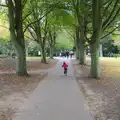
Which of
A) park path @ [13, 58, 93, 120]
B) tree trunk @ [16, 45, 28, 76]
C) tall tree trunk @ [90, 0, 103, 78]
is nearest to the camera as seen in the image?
park path @ [13, 58, 93, 120]

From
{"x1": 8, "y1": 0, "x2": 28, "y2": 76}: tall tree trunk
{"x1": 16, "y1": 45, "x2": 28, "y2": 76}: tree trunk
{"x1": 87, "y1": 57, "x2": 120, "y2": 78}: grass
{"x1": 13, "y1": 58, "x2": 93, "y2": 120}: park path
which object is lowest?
{"x1": 87, "y1": 57, "x2": 120, "y2": 78}: grass

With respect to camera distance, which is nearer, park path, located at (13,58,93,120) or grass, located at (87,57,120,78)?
park path, located at (13,58,93,120)

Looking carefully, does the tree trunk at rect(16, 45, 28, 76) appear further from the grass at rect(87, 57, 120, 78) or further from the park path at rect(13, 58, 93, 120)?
the park path at rect(13, 58, 93, 120)

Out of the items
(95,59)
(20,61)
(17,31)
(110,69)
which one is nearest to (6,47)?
(110,69)

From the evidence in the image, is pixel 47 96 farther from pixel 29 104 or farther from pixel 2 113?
pixel 2 113

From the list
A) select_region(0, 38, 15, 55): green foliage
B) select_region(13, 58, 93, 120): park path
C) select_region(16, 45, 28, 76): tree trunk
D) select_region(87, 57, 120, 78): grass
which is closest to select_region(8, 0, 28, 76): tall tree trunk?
select_region(16, 45, 28, 76): tree trunk

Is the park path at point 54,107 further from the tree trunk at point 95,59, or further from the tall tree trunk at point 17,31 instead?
the tall tree trunk at point 17,31

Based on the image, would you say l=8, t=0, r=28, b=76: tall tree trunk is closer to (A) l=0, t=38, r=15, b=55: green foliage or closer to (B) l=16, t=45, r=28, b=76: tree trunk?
(B) l=16, t=45, r=28, b=76: tree trunk

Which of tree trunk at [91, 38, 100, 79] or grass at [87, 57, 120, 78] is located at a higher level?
tree trunk at [91, 38, 100, 79]

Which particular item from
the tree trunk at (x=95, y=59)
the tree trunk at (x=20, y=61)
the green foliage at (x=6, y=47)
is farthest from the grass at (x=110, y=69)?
the green foliage at (x=6, y=47)

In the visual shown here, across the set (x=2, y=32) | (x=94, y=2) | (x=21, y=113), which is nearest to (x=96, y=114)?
(x=21, y=113)

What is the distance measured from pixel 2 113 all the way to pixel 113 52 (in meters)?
88.5

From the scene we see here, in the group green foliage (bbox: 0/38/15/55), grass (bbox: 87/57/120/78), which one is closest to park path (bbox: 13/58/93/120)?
grass (bbox: 87/57/120/78)

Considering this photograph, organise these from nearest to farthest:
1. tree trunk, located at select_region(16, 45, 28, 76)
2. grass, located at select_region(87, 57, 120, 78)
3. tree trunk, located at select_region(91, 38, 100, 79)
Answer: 1. tree trunk, located at select_region(91, 38, 100, 79)
2. tree trunk, located at select_region(16, 45, 28, 76)
3. grass, located at select_region(87, 57, 120, 78)
